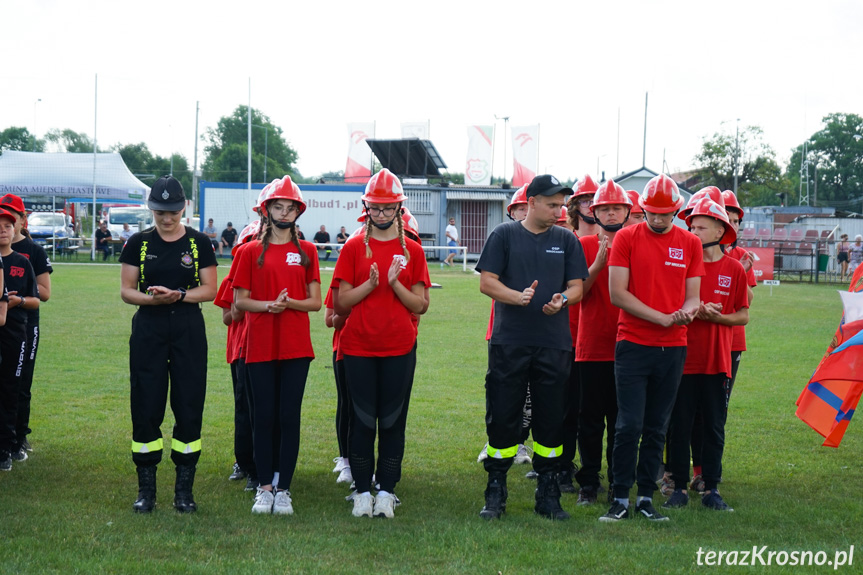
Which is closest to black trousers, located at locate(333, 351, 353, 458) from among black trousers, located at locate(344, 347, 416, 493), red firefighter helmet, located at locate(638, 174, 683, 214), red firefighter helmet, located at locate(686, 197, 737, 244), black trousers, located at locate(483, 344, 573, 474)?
black trousers, located at locate(344, 347, 416, 493)

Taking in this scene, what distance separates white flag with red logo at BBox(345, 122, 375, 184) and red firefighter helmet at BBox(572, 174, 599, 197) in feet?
148

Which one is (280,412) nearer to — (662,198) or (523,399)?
(523,399)

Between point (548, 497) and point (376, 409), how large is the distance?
132 centimetres

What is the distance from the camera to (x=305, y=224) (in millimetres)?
43594

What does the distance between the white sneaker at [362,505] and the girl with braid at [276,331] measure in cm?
45

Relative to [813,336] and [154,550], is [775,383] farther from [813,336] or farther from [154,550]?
[154,550]

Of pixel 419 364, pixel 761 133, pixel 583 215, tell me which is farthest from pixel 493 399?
pixel 761 133

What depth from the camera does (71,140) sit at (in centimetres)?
11700

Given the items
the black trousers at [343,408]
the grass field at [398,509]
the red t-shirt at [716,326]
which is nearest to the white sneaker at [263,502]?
the grass field at [398,509]

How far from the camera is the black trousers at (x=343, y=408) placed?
21.7ft

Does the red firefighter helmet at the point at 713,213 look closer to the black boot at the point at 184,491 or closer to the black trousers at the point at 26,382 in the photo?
the black boot at the point at 184,491

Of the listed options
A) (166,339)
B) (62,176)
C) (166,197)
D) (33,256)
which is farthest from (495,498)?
(62,176)

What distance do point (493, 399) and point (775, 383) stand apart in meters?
6.82

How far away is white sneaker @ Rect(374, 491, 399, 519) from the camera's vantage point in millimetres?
5789
